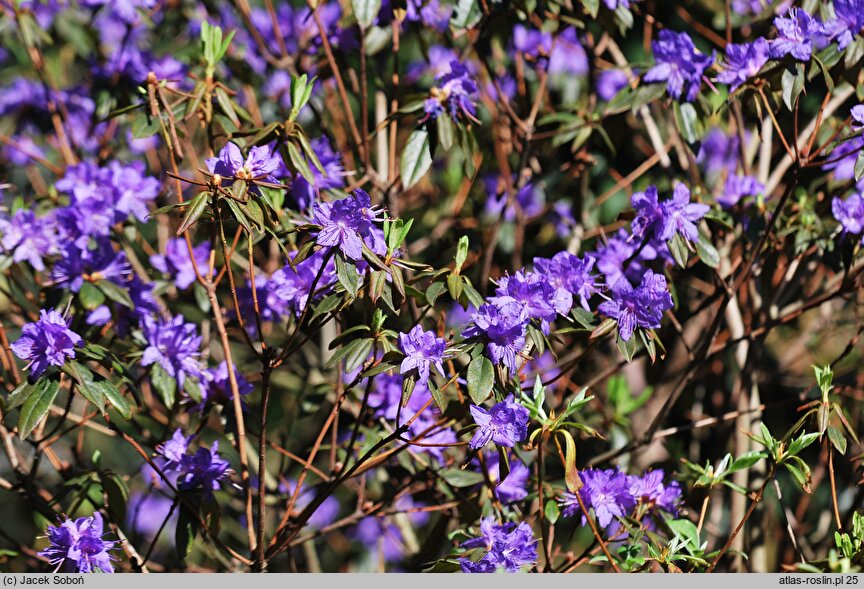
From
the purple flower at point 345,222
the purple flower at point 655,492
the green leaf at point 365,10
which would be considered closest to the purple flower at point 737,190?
the purple flower at point 655,492

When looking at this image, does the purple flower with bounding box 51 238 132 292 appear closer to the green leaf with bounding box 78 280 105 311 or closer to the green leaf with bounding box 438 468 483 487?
the green leaf with bounding box 78 280 105 311

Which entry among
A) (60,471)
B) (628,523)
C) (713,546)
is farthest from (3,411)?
(713,546)

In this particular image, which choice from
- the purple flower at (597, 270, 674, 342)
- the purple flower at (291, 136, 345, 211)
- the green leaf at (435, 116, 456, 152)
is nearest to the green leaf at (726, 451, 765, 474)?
the purple flower at (597, 270, 674, 342)

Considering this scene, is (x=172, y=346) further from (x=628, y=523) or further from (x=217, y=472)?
(x=628, y=523)

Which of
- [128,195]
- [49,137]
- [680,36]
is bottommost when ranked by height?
[128,195]

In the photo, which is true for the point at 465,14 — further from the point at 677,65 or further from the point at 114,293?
the point at 114,293

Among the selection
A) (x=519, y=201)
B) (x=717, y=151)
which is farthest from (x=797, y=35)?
(x=717, y=151)
